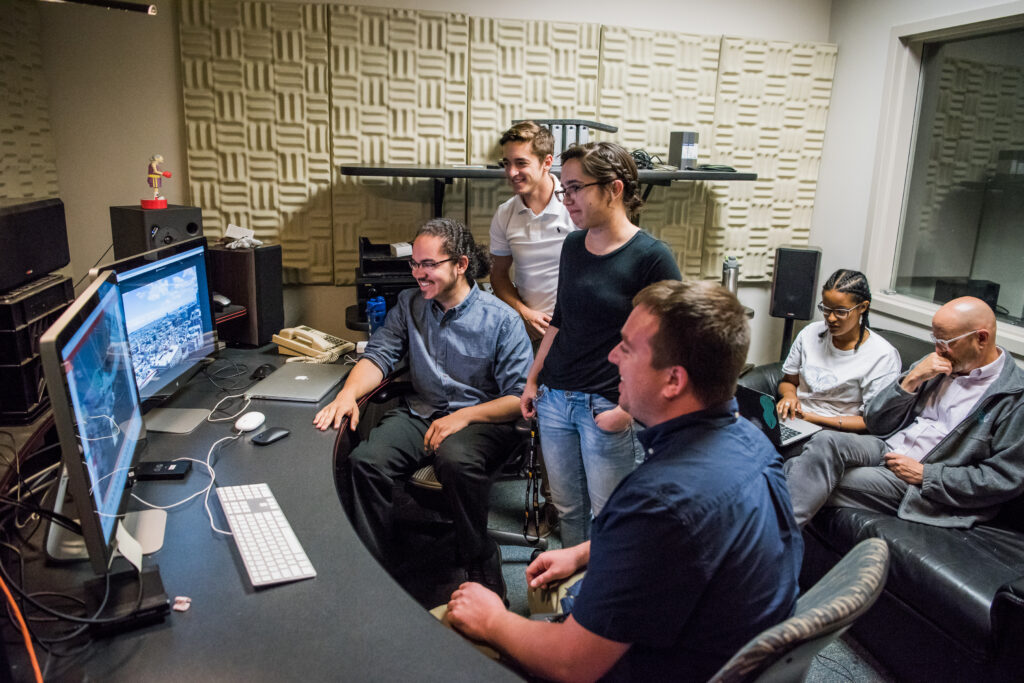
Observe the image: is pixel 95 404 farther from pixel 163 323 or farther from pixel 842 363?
pixel 842 363

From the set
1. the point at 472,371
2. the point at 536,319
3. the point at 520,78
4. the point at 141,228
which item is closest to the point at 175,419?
the point at 141,228

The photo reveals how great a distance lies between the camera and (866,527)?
7.91 feet

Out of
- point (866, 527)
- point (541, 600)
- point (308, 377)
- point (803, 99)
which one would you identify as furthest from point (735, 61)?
point (541, 600)

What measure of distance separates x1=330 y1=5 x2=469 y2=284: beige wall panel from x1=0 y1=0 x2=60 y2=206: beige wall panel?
131cm

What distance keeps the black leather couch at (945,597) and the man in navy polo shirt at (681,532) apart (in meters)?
1.19

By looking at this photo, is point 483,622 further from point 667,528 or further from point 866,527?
point 866,527

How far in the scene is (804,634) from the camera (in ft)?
3.20

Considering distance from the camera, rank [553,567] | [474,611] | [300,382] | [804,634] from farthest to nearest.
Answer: [300,382]
[553,567]
[474,611]
[804,634]

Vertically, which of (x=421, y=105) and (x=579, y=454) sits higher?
(x=421, y=105)

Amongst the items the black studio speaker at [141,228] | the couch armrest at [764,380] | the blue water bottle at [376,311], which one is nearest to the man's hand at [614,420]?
the blue water bottle at [376,311]

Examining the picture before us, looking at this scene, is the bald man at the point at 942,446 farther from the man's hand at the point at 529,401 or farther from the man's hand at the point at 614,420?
the man's hand at the point at 529,401

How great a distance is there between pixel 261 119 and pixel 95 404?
8.47ft

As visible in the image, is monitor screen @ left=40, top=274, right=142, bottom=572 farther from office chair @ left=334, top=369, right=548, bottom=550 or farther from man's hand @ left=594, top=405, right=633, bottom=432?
man's hand @ left=594, top=405, right=633, bottom=432

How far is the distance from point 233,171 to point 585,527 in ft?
8.21
